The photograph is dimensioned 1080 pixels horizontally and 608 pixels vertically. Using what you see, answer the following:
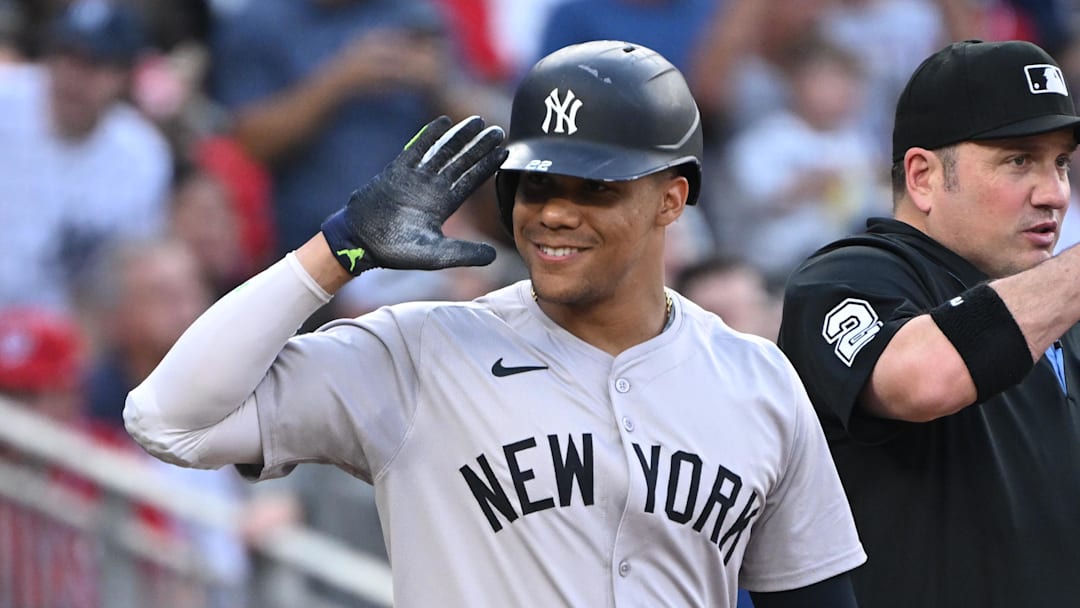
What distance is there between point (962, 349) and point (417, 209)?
1.01 m

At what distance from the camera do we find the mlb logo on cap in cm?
325

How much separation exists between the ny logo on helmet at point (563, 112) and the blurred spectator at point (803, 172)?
475 cm

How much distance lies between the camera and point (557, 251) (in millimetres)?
2729

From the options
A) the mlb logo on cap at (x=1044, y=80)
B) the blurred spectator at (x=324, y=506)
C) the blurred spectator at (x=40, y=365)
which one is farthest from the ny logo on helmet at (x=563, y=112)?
the blurred spectator at (x=40, y=365)

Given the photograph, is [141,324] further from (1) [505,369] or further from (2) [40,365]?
(1) [505,369]

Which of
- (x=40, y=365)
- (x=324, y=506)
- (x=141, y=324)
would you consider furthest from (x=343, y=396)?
(x=324, y=506)

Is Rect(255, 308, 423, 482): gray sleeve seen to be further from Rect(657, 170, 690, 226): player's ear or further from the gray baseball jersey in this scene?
Rect(657, 170, 690, 226): player's ear

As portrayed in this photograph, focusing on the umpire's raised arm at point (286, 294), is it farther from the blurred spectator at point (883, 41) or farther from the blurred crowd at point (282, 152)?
the blurred spectator at point (883, 41)

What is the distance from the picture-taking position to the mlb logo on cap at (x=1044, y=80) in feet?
10.7

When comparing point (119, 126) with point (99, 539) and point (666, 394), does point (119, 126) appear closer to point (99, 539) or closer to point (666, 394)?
point (99, 539)

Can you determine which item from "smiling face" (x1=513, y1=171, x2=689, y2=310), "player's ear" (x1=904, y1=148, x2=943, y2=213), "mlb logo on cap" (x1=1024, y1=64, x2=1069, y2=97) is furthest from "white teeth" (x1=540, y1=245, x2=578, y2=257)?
"mlb logo on cap" (x1=1024, y1=64, x2=1069, y2=97)

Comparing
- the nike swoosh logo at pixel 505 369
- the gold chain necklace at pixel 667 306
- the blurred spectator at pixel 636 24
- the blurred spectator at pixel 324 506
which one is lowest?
the blurred spectator at pixel 324 506

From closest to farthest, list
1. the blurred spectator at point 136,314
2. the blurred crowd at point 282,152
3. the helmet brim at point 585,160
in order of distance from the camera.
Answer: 1. the helmet brim at point 585,160
2. the blurred spectator at point 136,314
3. the blurred crowd at point 282,152

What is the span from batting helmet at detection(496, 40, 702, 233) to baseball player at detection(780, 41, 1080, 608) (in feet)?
1.66
